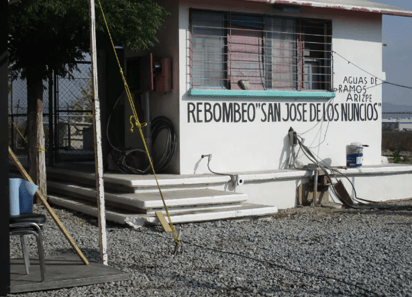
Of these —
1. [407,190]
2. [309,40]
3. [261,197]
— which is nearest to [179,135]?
[261,197]

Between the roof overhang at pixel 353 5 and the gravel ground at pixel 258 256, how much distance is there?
3.92 meters

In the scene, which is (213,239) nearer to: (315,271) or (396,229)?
(315,271)

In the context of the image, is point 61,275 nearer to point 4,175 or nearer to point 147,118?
point 4,175

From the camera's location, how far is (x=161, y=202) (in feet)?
28.6

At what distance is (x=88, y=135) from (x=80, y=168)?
392 cm

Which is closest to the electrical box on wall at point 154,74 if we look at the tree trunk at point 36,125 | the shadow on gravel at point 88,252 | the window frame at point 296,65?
the window frame at point 296,65

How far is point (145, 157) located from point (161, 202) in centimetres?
224

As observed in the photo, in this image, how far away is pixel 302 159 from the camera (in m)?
12.0

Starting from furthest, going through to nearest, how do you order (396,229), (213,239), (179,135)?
(179,135), (396,229), (213,239)

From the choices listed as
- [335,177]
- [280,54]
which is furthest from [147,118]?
[335,177]

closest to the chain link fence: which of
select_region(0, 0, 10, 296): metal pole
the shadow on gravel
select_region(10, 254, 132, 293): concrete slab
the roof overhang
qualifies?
the shadow on gravel

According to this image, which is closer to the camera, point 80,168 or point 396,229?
point 396,229

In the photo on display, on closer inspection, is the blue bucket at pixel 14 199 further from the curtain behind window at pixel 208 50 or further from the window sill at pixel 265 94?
the curtain behind window at pixel 208 50

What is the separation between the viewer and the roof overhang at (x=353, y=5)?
36.4 ft
